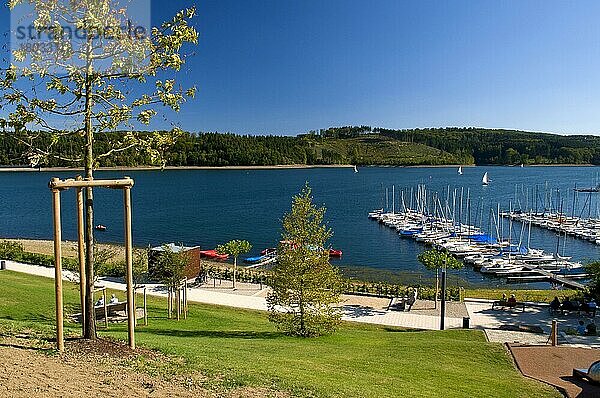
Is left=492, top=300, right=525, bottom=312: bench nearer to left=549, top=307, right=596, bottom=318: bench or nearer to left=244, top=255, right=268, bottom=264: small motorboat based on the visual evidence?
left=549, top=307, right=596, bottom=318: bench

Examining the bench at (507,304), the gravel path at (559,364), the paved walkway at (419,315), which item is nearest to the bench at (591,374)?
the gravel path at (559,364)

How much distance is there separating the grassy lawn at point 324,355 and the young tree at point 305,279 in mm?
508

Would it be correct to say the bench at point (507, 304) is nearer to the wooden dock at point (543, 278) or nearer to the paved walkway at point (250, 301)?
the paved walkway at point (250, 301)

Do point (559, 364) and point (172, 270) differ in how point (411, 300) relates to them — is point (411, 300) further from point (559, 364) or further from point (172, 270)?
point (172, 270)

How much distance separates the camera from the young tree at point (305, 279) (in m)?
14.3

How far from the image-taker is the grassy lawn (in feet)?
27.8

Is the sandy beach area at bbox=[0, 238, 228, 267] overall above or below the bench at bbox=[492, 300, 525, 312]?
below

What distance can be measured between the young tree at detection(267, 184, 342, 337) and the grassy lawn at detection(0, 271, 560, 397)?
508 millimetres

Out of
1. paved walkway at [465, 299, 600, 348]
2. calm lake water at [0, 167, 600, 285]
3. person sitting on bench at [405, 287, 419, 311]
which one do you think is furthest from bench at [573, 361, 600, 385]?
calm lake water at [0, 167, 600, 285]

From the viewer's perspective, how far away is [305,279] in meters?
14.2

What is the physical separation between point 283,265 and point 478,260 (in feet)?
96.9

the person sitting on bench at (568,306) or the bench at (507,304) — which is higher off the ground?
the person sitting on bench at (568,306)

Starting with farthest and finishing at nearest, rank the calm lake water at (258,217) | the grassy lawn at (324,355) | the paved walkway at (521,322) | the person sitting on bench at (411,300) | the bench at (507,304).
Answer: the calm lake water at (258,217) < the person sitting on bench at (411,300) < the bench at (507,304) < the paved walkway at (521,322) < the grassy lawn at (324,355)

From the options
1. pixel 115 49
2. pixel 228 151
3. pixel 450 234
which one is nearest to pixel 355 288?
pixel 115 49
